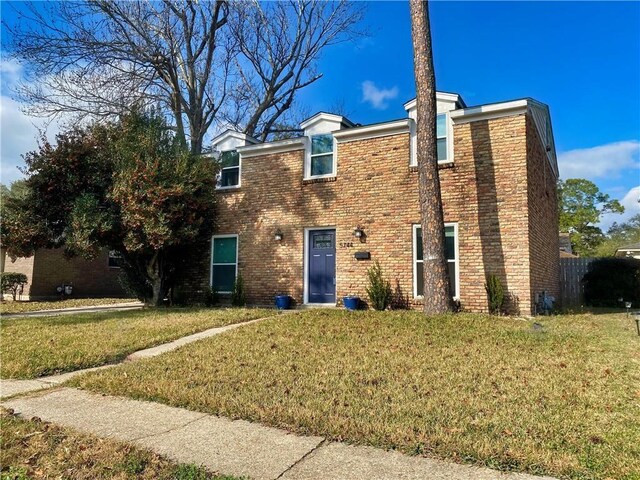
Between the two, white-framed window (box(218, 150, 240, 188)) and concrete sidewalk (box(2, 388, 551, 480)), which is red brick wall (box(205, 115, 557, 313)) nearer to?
white-framed window (box(218, 150, 240, 188))

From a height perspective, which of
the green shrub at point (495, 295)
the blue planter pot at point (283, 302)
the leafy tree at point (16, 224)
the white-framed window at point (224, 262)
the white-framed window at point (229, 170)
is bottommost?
the blue planter pot at point (283, 302)

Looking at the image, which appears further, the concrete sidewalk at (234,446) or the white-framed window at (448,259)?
the white-framed window at (448,259)

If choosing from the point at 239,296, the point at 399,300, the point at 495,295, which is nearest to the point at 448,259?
the point at 495,295

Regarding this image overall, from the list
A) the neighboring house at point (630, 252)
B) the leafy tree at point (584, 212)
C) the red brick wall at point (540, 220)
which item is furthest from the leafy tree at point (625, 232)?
the red brick wall at point (540, 220)

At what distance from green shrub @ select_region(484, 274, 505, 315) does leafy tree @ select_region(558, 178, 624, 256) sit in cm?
3686

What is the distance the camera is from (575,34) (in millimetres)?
11141

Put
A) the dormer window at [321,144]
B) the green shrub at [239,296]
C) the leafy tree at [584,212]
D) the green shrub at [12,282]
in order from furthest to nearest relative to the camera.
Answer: the leafy tree at [584,212], the green shrub at [12,282], the green shrub at [239,296], the dormer window at [321,144]

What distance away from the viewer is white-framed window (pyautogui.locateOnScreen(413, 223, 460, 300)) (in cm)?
1080

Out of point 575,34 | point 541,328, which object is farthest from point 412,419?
point 575,34

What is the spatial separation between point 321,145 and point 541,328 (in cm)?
801

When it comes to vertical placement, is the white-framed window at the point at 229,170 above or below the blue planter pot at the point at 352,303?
above

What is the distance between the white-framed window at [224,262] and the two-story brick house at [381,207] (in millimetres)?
34

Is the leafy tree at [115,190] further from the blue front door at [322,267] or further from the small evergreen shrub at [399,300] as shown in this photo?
the small evergreen shrub at [399,300]

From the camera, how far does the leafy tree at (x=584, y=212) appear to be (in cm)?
4131
